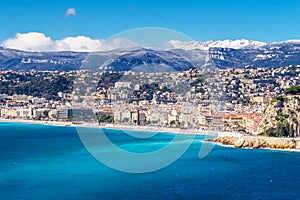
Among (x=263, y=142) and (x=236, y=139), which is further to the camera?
(x=236, y=139)

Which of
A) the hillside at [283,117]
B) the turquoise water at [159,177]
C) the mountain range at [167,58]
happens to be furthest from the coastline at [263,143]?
the mountain range at [167,58]

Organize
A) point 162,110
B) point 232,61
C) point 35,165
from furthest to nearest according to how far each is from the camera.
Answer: point 232,61, point 162,110, point 35,165

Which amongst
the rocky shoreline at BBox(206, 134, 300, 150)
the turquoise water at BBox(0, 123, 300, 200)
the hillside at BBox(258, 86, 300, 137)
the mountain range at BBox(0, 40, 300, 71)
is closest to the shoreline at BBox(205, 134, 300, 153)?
the rocky shoreline at BBox(206, 134, 300, 150)

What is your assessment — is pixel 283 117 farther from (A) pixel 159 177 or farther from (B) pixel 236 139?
(A) pixel 159 177

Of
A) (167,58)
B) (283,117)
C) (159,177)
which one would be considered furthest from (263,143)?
(167,58)

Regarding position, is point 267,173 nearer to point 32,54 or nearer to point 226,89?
point 226,89

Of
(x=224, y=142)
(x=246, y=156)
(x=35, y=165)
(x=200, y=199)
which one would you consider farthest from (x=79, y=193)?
(x=224, y=142)

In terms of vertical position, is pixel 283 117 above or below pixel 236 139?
above

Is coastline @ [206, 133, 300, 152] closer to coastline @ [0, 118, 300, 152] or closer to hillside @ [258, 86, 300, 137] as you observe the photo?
coastline @ [0, 118, 300, 152]
